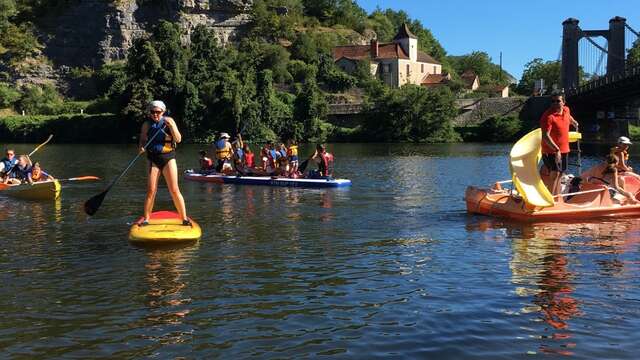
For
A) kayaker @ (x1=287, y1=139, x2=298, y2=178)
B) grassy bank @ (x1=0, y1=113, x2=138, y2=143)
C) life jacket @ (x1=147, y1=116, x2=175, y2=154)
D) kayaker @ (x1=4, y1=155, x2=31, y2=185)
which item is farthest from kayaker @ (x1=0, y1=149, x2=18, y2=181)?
grassy bank @ (x1=0, y1=113, x2=138, y2=143)

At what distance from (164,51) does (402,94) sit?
29.4 meters

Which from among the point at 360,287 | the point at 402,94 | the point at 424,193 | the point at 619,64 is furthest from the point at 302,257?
the point at 619,64

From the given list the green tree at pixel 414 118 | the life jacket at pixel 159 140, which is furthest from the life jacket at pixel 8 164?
the green tree at pixel 414 118

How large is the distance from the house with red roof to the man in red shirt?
95.7 meters

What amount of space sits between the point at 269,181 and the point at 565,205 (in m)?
12.5

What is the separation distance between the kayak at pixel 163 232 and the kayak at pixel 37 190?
8867mm

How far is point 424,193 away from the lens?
75.9ft

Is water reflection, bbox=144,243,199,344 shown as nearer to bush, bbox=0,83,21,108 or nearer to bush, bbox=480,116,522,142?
bush, bbox=480,116,522,142

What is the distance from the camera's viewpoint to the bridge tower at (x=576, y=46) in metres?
83.5

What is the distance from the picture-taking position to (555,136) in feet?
50.2

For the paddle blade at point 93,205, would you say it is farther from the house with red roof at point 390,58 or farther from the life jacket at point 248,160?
the house with red roof at point 390,58

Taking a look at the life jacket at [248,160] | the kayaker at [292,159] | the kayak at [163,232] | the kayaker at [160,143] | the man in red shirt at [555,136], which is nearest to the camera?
the kayaker at [160,143]

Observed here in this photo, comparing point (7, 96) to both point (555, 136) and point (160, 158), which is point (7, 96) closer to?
point (160, 158)

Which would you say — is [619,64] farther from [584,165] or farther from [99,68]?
[99,68]
